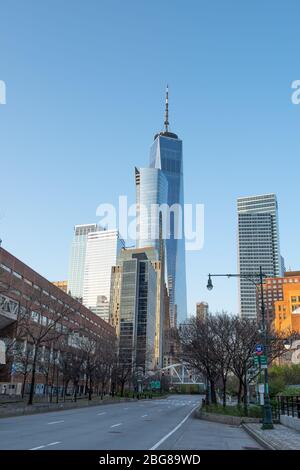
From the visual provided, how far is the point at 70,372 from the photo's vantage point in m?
73.1

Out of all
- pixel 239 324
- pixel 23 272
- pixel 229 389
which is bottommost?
pixel 229 389

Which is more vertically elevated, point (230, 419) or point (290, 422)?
point (290, 422)

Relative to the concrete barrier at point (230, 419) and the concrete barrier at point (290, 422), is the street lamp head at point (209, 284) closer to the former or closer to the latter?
the concrete barrier at point (290, 422)

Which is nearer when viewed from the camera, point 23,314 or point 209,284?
point 209,284

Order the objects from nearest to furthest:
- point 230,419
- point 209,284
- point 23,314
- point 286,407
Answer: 1. point 209,284
2. point 286,407
3. point 230,419
4. point 23,314

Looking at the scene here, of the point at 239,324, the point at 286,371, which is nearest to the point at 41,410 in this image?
the point at 239,324

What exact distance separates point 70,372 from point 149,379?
9161 centimetres

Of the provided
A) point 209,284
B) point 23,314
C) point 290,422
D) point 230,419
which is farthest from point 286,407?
point 23,314

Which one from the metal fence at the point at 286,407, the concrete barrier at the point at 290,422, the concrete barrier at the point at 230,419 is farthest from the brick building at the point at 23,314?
the concrete barrier at the point at 290,422

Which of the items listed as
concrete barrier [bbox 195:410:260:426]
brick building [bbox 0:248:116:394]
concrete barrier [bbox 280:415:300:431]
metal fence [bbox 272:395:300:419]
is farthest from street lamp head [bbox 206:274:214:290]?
brick building [bbox 0:248:116:394]

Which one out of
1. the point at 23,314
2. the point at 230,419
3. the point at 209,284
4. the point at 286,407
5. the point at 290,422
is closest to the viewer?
the point at 290,422

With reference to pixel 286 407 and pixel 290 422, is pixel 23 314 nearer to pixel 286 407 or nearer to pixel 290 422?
pixel 286 407

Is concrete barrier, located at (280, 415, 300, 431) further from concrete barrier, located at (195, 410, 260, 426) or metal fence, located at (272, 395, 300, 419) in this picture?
concrete barrier, located at (195, 410, 260, 426)
